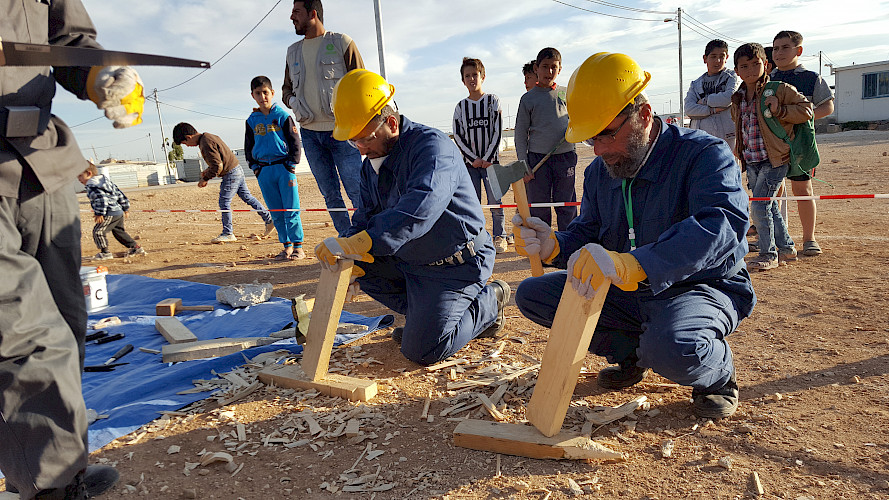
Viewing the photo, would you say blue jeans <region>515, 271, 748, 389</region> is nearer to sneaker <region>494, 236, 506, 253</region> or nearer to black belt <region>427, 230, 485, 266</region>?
black belt <region>427, 230, 485, 266</region>

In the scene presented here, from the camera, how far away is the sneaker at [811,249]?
18.5ft

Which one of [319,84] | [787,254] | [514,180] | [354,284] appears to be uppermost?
[319,84]

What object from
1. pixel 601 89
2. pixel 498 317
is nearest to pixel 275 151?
pixel 498 317

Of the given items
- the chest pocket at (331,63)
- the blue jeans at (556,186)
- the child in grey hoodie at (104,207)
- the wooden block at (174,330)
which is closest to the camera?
the wooden block at (174,330)

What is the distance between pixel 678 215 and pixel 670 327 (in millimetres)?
532

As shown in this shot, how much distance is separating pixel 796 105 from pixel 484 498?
472 centimetres

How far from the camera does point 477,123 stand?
22.8 ft

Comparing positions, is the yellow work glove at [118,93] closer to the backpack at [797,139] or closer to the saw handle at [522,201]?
the saw handle at [522,201]

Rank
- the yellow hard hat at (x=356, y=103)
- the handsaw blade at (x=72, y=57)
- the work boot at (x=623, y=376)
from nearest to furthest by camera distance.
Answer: the handsaw blade at (x=72, y=57) < the work boot at (x=623, y=376) < the yellow hard hat at (x=356, y=103)

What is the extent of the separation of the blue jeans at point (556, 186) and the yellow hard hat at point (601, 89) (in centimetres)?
368

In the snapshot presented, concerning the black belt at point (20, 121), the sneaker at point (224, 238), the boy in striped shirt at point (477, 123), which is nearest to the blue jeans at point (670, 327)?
the black belt at point (20, 121)

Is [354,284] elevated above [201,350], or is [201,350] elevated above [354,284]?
[354,284]

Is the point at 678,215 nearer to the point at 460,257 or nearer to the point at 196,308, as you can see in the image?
the point at 460,257

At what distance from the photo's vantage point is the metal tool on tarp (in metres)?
3.88
